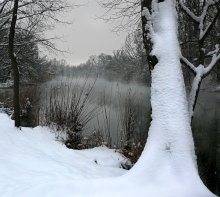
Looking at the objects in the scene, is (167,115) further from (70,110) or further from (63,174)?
(70,110)

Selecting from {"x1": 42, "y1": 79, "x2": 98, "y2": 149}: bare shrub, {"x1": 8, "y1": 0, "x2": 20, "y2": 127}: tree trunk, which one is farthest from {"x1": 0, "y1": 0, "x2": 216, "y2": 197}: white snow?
{"x1": 42, "y1": 79, "x2": 98, "y2": 149}: bare shrub

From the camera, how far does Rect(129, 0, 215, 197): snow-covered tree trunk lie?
5.44 m

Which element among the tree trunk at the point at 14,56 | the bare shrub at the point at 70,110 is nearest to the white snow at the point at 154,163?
the tree trunk at the point at 14,56

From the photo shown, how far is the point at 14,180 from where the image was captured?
247 inches

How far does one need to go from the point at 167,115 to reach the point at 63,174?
2358 millimetres

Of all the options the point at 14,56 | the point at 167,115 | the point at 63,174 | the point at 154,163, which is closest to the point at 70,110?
the point at 14,56

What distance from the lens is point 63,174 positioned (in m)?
7.10

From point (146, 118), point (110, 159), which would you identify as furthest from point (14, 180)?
point (146, 118)

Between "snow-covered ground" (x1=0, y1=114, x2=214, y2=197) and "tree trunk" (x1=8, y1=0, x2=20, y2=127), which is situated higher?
"tree trunk" (x1=8, y1=0, x2=20, y2=127)

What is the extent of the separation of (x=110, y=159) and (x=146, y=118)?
5858 millimetres

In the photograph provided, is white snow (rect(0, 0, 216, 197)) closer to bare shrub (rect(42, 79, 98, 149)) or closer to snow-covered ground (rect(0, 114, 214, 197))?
snow-covered ground (rect(0, 114, 214, 197))

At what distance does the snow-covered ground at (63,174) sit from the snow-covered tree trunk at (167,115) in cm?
12

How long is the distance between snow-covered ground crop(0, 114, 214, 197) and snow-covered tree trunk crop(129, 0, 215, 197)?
0.12 metres

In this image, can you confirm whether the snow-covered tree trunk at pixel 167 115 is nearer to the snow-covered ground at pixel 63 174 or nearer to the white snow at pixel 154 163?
the white snow at pixel 154 163
